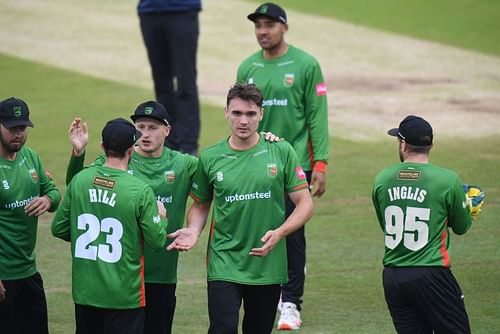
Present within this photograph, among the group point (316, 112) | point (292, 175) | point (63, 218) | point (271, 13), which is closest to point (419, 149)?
point (292, 175)

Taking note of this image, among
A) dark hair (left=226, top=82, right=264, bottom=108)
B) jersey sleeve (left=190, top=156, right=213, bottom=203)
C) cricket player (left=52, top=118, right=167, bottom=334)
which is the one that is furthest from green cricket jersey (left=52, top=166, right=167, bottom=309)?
dark hair (left=226, top=82, right=264, bottom=108)

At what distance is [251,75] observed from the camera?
32.2 feet

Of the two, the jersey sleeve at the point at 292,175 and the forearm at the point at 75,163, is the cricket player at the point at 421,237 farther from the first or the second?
the forearm at the point at 75,163

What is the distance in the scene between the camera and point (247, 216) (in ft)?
25.3

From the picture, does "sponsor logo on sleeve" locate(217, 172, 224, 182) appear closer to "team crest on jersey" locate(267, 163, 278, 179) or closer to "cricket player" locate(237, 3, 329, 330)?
"team crest on jersey" locate(267, 163, 278, 179)

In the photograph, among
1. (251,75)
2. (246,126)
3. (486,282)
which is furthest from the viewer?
(486,282)

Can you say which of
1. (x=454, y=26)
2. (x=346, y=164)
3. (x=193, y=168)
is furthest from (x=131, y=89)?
(x=193, y=168)

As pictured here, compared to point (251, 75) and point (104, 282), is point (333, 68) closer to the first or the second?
point (251, 75)

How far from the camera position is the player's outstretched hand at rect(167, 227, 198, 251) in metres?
7.59

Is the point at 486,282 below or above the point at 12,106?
below

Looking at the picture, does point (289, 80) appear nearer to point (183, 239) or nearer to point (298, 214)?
point (298, 214)

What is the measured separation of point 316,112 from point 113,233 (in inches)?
120

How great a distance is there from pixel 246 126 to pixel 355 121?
10.5 m

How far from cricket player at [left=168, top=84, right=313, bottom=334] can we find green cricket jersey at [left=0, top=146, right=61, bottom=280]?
1168 millimetres
